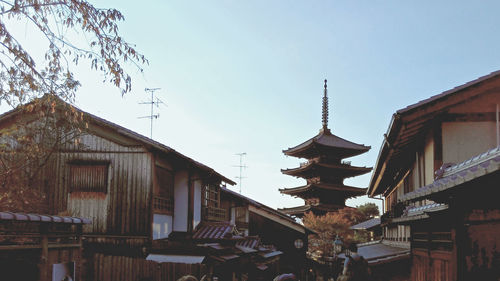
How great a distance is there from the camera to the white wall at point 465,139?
11234mm

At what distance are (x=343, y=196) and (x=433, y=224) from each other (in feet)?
147

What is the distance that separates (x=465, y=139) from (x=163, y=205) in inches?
492

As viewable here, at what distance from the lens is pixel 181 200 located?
21.4 m

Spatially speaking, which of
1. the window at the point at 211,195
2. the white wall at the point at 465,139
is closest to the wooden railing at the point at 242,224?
the window at the point at 211,195

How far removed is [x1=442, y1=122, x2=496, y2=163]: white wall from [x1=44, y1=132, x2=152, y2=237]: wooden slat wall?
1122 centimetres

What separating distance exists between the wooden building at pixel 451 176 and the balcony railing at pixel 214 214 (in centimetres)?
998

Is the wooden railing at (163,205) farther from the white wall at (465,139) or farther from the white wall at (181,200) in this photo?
the white wall at (465,139)

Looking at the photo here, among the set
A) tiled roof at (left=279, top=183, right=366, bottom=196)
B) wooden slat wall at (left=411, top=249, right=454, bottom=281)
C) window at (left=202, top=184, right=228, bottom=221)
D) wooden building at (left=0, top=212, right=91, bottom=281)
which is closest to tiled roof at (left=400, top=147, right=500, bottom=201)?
wooden slat wall at (left=411, top=249, right=454, bottom=281)

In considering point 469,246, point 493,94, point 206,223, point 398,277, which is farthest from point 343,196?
point 469,246

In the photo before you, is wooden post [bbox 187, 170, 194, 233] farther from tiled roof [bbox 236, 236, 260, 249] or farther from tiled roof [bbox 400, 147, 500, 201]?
tiled roof [bbox 400, 147, 500, 201]

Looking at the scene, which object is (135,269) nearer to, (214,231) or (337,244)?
(214,231)

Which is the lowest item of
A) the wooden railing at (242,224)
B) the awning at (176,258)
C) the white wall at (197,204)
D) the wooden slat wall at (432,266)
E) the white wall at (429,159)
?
the awning at (176,258)

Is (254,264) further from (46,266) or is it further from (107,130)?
(46,266)

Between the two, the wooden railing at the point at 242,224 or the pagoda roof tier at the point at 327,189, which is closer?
the wooden railing at the point at 242,224
